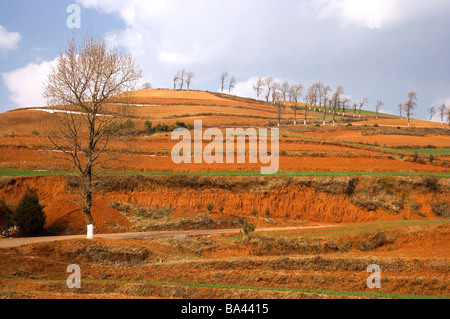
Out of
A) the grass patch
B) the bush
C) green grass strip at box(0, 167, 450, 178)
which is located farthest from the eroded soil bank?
the grass patch

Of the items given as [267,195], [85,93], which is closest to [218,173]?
[267,195]

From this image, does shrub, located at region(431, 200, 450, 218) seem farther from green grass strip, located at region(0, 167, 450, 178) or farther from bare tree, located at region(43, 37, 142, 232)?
bare tree, located at region(43, 37, 142, 232)

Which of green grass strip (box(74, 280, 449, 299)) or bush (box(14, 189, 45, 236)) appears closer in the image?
green grass strip (box(74, 280, 449, 299))

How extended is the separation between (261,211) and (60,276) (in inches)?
759

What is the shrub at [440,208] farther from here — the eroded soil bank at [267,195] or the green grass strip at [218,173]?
the green grass strip at [218,173]

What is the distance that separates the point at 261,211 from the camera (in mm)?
31594

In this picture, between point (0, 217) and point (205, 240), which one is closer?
point (205, 240)

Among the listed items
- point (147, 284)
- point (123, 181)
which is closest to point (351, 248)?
point (147, 284)

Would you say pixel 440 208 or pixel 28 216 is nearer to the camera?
pixel 28 216

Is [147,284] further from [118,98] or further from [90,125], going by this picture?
[118,98]

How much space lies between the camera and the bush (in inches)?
874

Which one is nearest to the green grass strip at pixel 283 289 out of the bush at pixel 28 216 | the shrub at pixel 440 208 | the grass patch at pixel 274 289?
the grass patch at pixel 274 289

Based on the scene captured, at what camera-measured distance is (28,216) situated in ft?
73.1

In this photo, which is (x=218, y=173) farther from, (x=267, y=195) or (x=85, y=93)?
(x=85, y=93)
